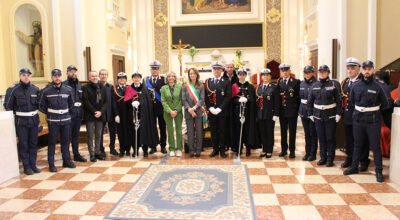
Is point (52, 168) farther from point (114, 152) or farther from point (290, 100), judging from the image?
point (290, 100)

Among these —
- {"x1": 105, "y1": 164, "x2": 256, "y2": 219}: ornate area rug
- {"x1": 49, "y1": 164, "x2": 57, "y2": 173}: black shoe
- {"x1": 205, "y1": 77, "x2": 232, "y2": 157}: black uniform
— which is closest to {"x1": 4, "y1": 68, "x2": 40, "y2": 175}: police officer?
{"x1": 49, "y1": 164, "x2": 57, "y2": 173}: black shoe

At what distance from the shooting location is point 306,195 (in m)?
3.77

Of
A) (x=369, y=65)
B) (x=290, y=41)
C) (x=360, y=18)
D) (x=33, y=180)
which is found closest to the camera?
(x=369, y=65)

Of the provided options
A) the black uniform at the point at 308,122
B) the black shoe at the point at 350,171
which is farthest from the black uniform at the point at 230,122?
A: the black shoe at the point at 350,171

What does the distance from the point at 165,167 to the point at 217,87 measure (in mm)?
1603

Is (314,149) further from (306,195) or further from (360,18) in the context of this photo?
(360,18)

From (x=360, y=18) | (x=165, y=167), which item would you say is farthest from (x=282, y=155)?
(x=360, y=18)

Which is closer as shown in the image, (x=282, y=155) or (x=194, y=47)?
(x=282, y=155)

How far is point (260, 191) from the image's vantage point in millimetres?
3938

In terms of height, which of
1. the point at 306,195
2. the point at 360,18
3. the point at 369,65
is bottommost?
the point at 306,195

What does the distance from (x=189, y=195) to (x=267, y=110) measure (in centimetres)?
226

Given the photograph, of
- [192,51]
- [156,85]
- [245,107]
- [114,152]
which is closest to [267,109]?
[245,107]

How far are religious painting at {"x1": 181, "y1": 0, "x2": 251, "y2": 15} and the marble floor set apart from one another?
9008 millimetres

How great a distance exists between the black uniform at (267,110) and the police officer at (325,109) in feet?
1.85
